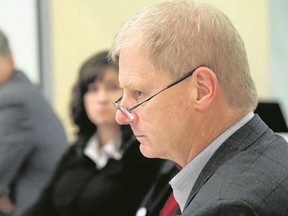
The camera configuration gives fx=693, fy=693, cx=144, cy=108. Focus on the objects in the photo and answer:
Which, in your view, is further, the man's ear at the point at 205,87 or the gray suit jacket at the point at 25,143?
the gray suit jacket at the point at 25,143

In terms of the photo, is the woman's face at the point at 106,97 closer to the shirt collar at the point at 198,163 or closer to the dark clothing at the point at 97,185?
the dark clothing at the point at 97,185

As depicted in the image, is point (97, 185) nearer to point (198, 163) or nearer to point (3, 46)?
point (3, 46)

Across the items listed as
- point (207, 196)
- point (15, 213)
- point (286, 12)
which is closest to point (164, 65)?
point (207, 196)

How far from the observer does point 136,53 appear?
1338 mm

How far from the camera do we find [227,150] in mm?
1304

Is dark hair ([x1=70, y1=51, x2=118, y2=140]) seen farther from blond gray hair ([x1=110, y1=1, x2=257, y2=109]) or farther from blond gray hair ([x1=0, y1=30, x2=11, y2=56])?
blond gray hair ([x1=110, y1=1, x2=257, y2=109])

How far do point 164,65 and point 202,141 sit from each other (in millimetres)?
166

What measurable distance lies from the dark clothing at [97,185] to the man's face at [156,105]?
1.29 meters

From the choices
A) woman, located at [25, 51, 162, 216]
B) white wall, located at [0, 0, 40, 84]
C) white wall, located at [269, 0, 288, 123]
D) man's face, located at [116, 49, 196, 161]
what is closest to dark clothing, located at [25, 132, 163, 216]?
woman, located at [25, 51, 162, 216]

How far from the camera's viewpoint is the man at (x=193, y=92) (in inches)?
51.4

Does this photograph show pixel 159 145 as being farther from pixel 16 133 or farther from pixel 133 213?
pixel 16 133

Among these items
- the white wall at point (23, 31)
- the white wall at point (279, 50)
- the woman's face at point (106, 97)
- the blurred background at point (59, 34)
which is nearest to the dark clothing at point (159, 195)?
the woman's face at point (106, 97)

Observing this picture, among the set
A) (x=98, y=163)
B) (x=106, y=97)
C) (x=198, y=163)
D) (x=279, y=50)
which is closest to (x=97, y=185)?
(x=98, y=163)

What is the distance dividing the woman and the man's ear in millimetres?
1352
